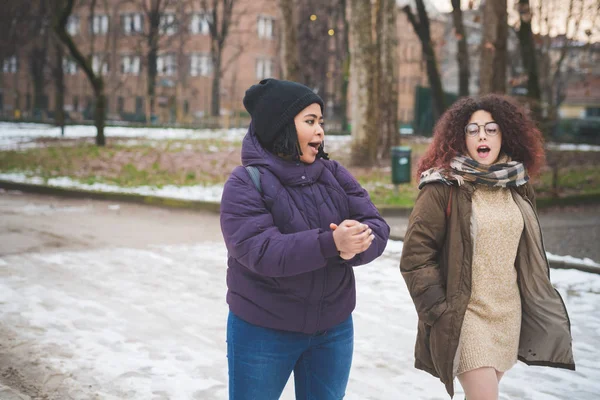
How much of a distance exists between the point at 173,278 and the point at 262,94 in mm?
5564

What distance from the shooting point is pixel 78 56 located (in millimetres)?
25672

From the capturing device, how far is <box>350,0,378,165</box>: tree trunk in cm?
1925

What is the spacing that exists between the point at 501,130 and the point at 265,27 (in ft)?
218

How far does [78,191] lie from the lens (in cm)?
1521

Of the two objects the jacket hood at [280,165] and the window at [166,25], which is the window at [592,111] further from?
the jacket hood at [280,165]

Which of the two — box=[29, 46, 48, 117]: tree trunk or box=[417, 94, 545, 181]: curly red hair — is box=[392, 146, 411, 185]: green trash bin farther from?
box=[29, 46, 48, 117]: tree trunk

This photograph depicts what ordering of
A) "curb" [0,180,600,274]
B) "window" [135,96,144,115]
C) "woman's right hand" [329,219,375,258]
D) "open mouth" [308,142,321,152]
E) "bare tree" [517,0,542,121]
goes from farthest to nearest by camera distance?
"window" [135,96,144,115]
"bare tree" [517,0,542,121]
"curb" [0,180,600,274]
"open mouth" [308,142,321,152]
"woman's right hand" [329,219,375,258]

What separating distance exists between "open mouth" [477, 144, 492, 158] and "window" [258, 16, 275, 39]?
6571 cm

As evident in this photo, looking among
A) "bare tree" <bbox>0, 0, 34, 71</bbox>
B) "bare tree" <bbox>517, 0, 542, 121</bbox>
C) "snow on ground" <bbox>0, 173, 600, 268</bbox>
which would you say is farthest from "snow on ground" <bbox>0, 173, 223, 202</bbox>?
"bare tree" <bbox>0, 0, 34, 71</bbox>

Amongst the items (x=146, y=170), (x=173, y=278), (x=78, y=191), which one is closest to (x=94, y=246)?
(x=173, y=278)

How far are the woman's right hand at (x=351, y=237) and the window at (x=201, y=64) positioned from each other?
67.1m

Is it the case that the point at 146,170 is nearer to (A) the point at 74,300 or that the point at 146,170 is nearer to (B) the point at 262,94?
(A) the point at 74,300

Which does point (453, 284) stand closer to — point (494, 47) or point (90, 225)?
point (90, 225)

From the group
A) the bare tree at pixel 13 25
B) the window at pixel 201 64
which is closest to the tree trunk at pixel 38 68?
the bare tree at pixel 13 25
